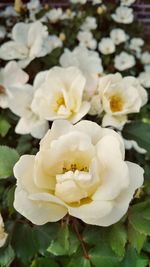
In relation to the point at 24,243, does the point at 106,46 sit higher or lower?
lower

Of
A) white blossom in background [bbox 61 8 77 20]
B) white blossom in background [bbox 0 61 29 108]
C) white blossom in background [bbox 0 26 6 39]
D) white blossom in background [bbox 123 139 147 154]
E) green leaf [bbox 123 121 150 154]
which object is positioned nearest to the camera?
green leaf [bbox 123 121 150 154]

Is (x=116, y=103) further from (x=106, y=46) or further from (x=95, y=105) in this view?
(x=106, y=46)

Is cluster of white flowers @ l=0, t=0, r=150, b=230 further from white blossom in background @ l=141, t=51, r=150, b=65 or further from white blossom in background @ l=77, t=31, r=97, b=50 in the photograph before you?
white blossom in background @ l=141, t=51, r=150, b=65

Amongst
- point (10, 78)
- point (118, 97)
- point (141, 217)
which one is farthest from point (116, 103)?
point (141, 217)

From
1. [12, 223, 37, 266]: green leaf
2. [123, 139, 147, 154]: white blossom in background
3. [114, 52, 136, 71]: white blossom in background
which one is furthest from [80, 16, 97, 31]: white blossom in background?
[12, 223, 37, 266]: green leaf

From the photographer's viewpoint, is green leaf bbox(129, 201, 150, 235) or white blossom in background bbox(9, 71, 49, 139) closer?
green leaf bbox(129, 201, 150, 235)

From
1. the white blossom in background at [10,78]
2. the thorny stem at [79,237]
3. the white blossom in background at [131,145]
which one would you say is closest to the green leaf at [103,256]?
the thorny stem at [79,237]
